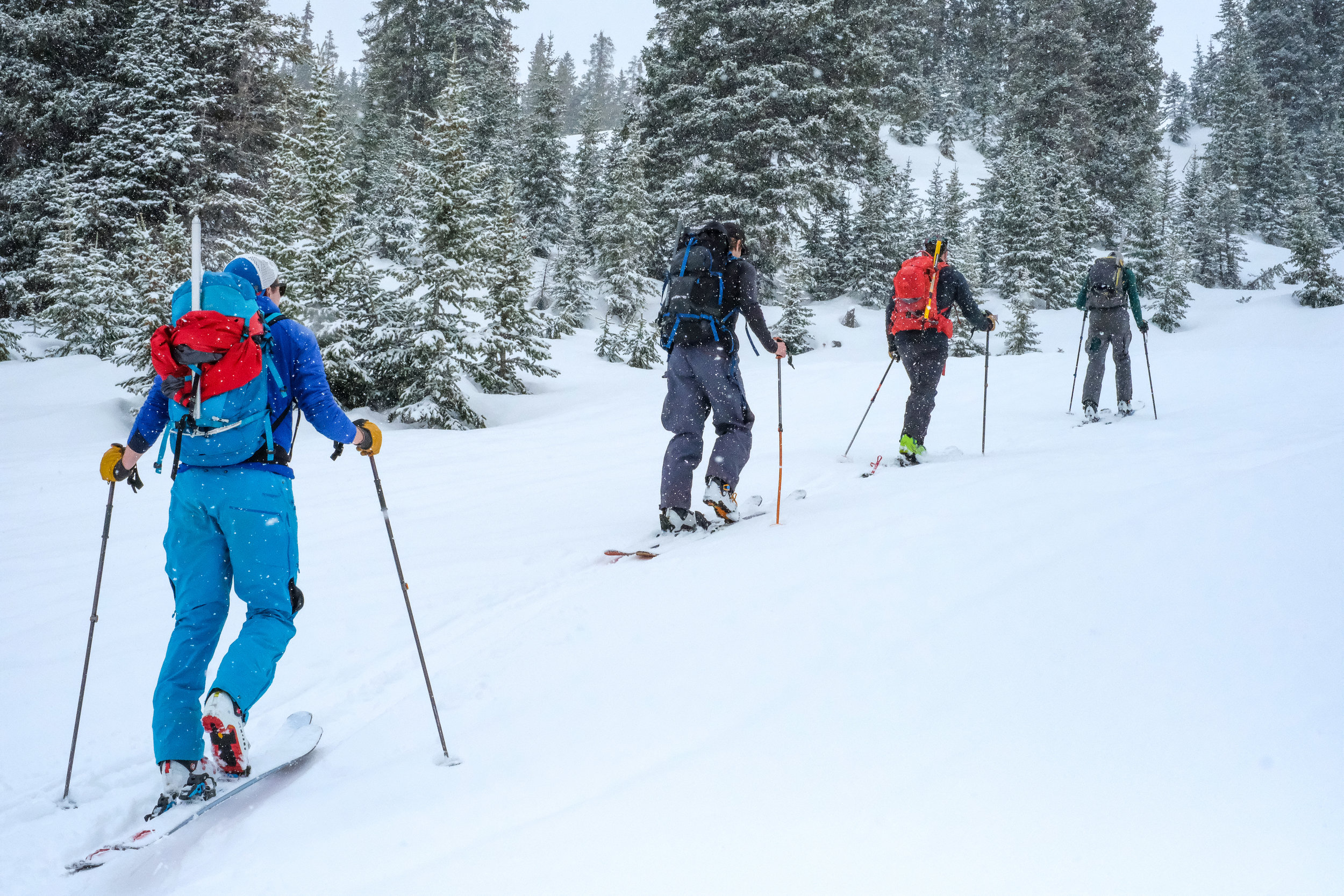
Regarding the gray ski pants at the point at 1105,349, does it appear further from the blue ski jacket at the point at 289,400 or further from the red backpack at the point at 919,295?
the blue ski jacket at the point at 289,400

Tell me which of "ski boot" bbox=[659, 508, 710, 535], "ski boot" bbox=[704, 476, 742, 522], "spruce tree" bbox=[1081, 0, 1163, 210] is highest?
"spruce tree" bbox=[1081, 0, 1163, 210]

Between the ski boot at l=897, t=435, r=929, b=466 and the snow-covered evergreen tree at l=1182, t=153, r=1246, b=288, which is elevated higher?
the snow-covered evergreen tree at l=1182, t=153, r=1246, b=288

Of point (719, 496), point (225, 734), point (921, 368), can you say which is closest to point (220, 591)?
point (225, 734)

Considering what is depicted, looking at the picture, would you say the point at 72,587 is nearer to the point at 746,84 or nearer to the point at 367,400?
the point at 367,400

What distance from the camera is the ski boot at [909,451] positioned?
7.83 metres

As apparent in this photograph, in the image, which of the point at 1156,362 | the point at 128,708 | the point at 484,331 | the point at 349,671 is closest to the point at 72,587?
the point at 128,708

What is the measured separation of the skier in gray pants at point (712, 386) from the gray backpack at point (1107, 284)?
20.9 ft

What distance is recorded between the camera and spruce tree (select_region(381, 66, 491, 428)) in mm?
13844

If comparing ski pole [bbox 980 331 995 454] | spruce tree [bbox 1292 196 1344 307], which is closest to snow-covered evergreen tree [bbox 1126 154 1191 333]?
spruce tree [bbox 1292 196 1344 307]

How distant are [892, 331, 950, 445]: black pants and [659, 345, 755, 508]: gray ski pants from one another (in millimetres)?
2530

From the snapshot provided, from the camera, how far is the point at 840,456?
8711 millimetres

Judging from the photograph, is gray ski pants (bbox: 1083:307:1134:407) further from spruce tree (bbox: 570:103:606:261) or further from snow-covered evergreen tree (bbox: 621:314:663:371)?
spruce tree (bbox: 570:103:606:261)

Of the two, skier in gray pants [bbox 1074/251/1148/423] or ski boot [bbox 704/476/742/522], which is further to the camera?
skier in gray pants [bbox 1074/251/1148/423]

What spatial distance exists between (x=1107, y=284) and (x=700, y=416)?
22.9 feet
